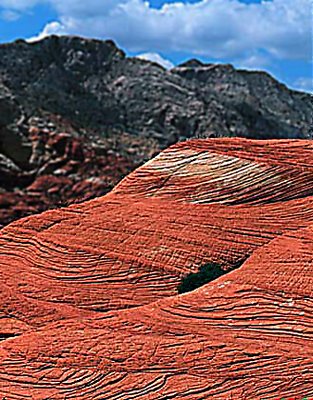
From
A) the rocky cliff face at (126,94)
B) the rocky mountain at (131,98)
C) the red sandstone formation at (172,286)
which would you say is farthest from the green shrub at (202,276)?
the rocky cliff face at (126,94)

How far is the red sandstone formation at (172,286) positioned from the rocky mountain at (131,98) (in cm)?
6557

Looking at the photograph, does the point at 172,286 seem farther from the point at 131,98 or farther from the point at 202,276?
the point at 131,98

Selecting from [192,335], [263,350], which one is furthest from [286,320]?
[192,335]

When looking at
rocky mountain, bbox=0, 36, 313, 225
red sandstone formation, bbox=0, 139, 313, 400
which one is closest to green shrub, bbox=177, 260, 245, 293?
red sandstone formation, bbox=0, 139, 313, 400

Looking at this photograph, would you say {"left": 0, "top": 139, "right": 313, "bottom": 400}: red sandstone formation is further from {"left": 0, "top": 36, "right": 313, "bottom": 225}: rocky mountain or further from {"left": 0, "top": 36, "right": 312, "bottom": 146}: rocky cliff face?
{"left": 0, "top": 36, "right": 312, "bottom": 146}: rocky cliff face

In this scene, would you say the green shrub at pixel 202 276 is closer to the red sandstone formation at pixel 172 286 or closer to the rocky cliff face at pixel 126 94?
the red sandstone formation at pixel 172 286

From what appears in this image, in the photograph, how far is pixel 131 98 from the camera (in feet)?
Result: 432

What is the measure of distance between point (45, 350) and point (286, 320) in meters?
3.03

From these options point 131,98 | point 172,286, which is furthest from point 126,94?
point 172,286

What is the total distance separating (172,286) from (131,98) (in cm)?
12257

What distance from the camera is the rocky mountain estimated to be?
100 meters

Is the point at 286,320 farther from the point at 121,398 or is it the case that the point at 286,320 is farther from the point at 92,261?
the point at 92,261

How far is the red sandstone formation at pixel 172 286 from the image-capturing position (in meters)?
8.67

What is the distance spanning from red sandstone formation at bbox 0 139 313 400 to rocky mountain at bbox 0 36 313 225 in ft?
215
